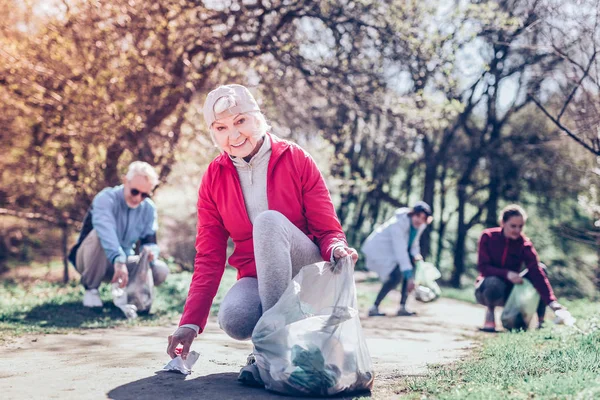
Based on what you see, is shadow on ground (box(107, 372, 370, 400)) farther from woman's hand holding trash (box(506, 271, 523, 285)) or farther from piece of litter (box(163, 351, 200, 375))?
woman's hand holding trash (box(506, 271, 523, 285))

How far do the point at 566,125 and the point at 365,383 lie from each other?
3976 mm

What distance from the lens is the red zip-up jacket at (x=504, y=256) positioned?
22.6ft

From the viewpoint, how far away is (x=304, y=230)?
3838 millimetres

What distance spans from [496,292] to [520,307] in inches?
12.9

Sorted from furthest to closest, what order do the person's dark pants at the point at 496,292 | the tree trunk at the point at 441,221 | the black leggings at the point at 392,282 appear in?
the tree trunk at the point at 441,221 < the black leggings at the point at 392,282 < the person's dark pants at the point at 496,292

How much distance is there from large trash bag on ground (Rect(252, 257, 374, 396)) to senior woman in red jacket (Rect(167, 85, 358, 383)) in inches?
9.6

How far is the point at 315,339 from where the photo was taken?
3.19 m

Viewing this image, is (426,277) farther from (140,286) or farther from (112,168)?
(112,168)

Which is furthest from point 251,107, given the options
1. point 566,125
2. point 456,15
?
point 456,15

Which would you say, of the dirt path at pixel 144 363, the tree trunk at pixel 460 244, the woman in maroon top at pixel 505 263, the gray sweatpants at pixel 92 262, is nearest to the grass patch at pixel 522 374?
the dirt path at pixel 144 363

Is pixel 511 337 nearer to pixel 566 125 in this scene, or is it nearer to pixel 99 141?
pixel 566 125

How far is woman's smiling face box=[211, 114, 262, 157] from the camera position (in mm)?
3678

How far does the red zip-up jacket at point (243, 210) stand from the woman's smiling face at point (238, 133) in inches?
4.6

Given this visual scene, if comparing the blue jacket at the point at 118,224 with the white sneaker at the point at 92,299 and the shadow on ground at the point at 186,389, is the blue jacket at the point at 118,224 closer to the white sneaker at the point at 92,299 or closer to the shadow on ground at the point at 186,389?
the white sneaker at the point at 92,299
